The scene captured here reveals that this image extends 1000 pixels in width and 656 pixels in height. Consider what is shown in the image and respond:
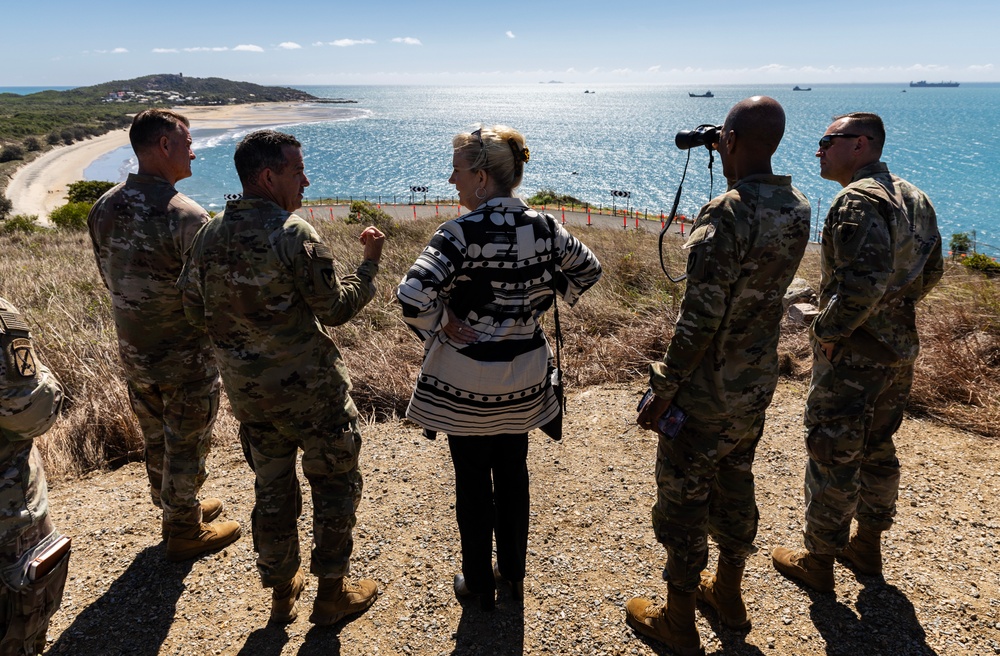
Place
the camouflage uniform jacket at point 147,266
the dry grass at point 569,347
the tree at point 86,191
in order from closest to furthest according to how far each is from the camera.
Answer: the camouflage uniform jacket at point 147,266 < the dry grass at point 569,347 < the tree at point 86,191

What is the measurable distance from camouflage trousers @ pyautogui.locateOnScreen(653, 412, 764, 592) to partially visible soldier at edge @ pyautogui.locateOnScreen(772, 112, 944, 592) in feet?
1.78

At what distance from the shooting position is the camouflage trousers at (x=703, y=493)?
100 inches

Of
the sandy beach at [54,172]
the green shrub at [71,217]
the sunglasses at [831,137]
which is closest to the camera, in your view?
the sunglasses at [831,137]

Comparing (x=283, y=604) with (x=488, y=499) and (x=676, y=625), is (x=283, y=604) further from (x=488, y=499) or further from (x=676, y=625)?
(x=676, y=625)

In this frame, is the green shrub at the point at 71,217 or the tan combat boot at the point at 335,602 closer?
the tan combat boot at the point at 335,602

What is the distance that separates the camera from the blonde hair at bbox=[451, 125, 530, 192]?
94.7 inches

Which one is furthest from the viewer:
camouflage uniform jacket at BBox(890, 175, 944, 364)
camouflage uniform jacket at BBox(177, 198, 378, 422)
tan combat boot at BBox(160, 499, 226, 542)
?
tan combat boot at BBox(160, 499, 226, 542)

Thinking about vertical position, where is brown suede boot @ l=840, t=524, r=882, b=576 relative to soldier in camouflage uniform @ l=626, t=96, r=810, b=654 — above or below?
below

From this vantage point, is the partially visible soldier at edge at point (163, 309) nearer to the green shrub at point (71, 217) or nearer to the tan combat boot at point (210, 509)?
the tan combat boot at point (210, 509)

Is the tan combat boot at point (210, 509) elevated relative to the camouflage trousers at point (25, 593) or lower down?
lower down

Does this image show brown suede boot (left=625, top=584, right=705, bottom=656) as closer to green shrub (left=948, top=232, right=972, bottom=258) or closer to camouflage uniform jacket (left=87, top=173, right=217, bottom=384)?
camouflage uniform jacket (left=87, top=173, right=217, bottom=384)

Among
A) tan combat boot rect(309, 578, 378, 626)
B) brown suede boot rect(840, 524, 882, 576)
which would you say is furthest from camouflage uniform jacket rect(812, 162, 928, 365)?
tan combat boot rect(309, 578, 378, 626)

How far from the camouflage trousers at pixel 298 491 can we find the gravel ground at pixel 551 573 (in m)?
0.39

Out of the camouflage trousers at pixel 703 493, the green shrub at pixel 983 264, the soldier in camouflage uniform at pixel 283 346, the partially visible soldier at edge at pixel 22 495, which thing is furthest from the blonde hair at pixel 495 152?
the green shrub at pixel 983 264
